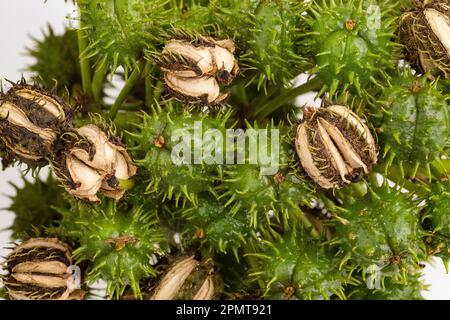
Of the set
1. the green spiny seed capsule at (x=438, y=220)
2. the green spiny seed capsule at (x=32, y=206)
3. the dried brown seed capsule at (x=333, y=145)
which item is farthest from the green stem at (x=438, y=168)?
the green spiny seed capsule at (x=32, y=206)

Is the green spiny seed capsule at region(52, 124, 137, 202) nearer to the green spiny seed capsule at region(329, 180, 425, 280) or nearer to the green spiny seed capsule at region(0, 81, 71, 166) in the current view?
the green spiny seed capsule at region(0, 81, 71, 166)

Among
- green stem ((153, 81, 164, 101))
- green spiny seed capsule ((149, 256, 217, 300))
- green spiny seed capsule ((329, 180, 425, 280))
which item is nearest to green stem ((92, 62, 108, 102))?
green stem ((153, 81, 164, 101))

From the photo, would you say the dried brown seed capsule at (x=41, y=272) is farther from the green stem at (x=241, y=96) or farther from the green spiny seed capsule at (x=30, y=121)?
the green stem at (x=241, y=96)

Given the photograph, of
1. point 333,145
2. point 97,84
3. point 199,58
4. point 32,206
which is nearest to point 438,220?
point 333,145

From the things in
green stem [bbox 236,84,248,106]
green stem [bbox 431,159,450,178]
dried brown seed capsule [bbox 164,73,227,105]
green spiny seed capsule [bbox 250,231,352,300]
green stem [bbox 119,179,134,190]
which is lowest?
green spiny seed capsule [bbox 250,231,352,300]

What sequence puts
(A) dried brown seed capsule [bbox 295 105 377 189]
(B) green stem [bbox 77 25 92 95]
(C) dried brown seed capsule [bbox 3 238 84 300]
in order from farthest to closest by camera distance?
1. (B) green stem [bbox 77 25 92 95]
2. (C) dried brown seed capsule [bbox 3 238 84 300]
3. (A) dried brown seed capsule [bbox 295 105 377 189]

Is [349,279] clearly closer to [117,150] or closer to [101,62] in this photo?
[117,150]

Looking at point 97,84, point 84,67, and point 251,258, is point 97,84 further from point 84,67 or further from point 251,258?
point 251,258
